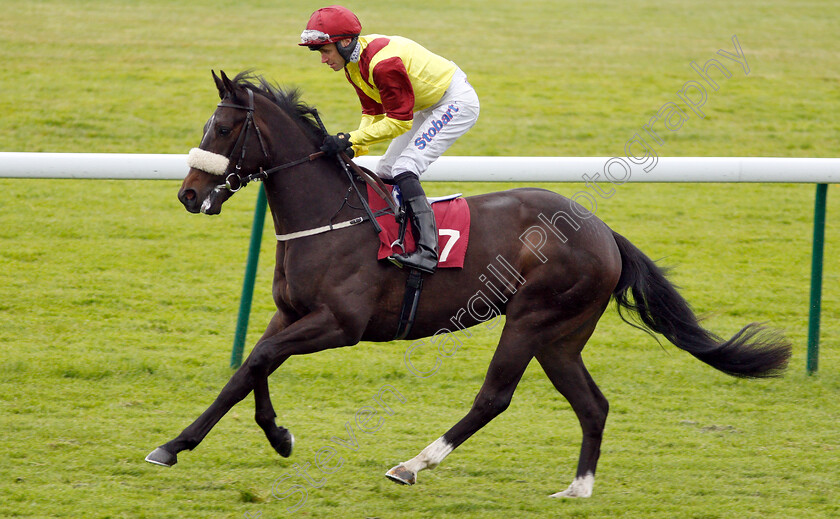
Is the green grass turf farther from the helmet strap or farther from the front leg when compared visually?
the helmet strap

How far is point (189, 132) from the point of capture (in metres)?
9.43

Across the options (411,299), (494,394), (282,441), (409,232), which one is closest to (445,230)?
(409,232)

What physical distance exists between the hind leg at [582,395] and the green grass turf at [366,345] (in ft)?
0.62

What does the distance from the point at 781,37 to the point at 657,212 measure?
7681 mm

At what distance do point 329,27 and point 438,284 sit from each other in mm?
1141

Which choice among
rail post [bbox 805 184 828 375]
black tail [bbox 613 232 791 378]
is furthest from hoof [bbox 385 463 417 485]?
rail post [bbox 805 184 828 375]

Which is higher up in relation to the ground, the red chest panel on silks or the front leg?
the red chest panel on silks

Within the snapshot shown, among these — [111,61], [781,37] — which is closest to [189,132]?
[111,61]

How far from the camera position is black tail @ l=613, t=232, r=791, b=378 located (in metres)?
4.12

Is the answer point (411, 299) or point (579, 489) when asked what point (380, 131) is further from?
point (579, 489)

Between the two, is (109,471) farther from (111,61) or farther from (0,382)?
(111,61)

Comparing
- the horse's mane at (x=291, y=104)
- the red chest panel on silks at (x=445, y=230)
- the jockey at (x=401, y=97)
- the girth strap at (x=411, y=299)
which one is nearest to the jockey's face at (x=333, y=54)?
the jockey at (x=401, y=97)

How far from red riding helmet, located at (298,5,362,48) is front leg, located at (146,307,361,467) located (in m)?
1.08

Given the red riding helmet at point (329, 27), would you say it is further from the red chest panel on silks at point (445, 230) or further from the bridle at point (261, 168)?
the red chest panel on silks at point (445, 230)
